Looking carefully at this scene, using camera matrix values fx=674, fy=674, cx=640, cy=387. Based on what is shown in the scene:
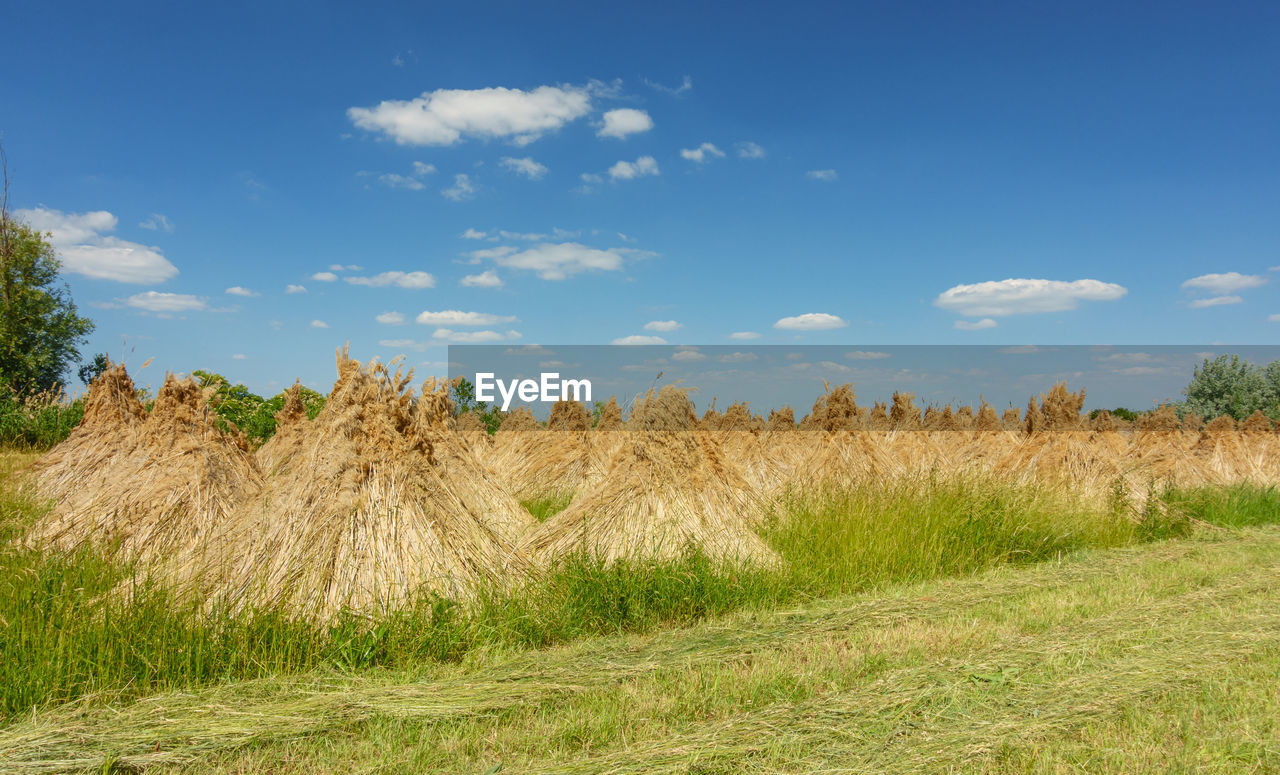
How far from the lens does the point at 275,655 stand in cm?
416

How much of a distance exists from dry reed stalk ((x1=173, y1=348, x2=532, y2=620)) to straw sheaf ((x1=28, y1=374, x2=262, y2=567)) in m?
1.19

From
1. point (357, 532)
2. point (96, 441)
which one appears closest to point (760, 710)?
point (357, 532)

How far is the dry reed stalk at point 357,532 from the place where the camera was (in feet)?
15.4

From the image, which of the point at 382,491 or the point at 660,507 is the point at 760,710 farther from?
the point at 382,491

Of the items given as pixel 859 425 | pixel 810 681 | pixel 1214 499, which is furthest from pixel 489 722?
pixel 1214 499

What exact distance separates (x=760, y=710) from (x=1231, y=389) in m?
38.3

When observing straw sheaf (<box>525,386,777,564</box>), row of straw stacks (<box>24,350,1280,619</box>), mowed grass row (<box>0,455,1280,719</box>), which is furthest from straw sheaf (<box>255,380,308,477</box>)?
straw sheaf (<box>525,386,777,564</box>)

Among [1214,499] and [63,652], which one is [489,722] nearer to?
[63,652]

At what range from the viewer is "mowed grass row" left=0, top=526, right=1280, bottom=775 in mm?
3264

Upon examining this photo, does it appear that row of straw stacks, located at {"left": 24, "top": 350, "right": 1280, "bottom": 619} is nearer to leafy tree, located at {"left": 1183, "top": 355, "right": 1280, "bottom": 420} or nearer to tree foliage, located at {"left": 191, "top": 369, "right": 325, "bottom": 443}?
tree foliage, located at {"left": 191, "top": 369, "right": 325, "bottom": 443}

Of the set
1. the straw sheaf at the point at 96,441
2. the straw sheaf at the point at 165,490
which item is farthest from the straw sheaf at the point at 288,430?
the straw sheaf at the point at 165,490

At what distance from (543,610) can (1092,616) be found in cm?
480

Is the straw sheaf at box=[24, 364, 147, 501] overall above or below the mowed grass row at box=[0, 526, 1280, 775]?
above

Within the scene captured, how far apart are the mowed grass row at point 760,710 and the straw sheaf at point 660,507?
1.13m
